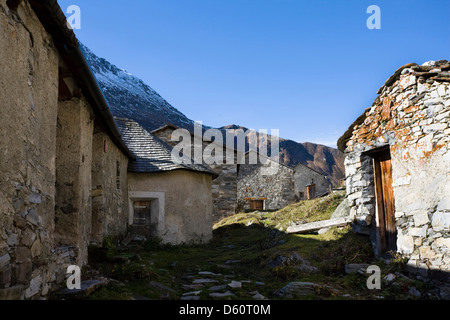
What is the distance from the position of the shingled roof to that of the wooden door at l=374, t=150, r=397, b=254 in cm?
574

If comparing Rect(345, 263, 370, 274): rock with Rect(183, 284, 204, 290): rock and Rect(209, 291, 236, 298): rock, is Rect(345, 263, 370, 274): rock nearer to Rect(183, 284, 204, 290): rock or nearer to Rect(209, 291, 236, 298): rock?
Rect(209, 291, 236, 298): rock

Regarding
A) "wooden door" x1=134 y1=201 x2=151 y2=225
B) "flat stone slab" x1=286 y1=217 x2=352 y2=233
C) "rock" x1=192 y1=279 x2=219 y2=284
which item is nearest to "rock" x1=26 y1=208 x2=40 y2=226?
"rock" x1=192 y1=279 x2=219 y2=284

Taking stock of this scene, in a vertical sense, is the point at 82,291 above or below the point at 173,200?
below

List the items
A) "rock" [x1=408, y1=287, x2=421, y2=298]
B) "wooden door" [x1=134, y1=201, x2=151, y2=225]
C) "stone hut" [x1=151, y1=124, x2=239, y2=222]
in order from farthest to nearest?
"stone hut" [x1=151, y1=124, x2=239, y2=222]
"wooden door" [x1=134, y1=201, x2=151, y2=225]
"rock" [x1=408, y1=287, x2=421, y2=298]

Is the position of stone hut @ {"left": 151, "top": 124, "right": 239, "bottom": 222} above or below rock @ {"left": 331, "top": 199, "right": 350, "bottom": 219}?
above

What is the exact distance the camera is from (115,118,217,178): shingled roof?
11078 millimetres

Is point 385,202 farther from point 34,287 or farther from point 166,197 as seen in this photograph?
point 166,197

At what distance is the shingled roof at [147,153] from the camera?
36.3 ft

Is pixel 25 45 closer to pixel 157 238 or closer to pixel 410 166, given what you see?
pixel 410 166

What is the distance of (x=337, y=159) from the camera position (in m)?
64.6

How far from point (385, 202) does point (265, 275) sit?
271cm

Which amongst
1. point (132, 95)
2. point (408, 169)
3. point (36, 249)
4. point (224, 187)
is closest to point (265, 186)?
point (224, 187)

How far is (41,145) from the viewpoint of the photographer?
409cm

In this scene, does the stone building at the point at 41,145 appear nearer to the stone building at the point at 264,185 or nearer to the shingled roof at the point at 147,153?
the shingled roof at the point at 147,153
